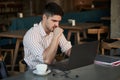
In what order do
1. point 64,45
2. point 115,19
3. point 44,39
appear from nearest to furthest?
point 44,39
point 64,45
point 115,19

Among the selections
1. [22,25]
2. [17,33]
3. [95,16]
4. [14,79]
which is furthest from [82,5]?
[14,79]

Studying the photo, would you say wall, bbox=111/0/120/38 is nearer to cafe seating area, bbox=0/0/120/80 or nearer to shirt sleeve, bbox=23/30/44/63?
cafe seating area, bbox=0/0/120/80

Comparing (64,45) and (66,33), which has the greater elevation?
(64,45)

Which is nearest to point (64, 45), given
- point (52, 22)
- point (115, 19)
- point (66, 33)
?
point (52, 22)

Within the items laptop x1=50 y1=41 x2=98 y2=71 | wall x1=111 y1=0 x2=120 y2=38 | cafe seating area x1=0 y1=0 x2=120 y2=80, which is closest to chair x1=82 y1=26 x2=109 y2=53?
cafe seating area x1=0 y1=0 x2=120 y2=80

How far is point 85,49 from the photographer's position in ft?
8.86

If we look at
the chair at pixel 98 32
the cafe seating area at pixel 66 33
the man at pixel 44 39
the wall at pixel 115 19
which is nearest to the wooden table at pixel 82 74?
the cafe seating area at pixel 66 33

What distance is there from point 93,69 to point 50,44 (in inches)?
25.5

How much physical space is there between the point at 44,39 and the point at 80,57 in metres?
0.80

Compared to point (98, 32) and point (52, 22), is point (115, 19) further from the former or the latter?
point (52, 22)

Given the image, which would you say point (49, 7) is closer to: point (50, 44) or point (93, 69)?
point (50, 44)

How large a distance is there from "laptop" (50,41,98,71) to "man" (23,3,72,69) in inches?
→ 12.2

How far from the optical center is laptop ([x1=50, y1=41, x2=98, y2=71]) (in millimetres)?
2605

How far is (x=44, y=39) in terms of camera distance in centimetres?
338
